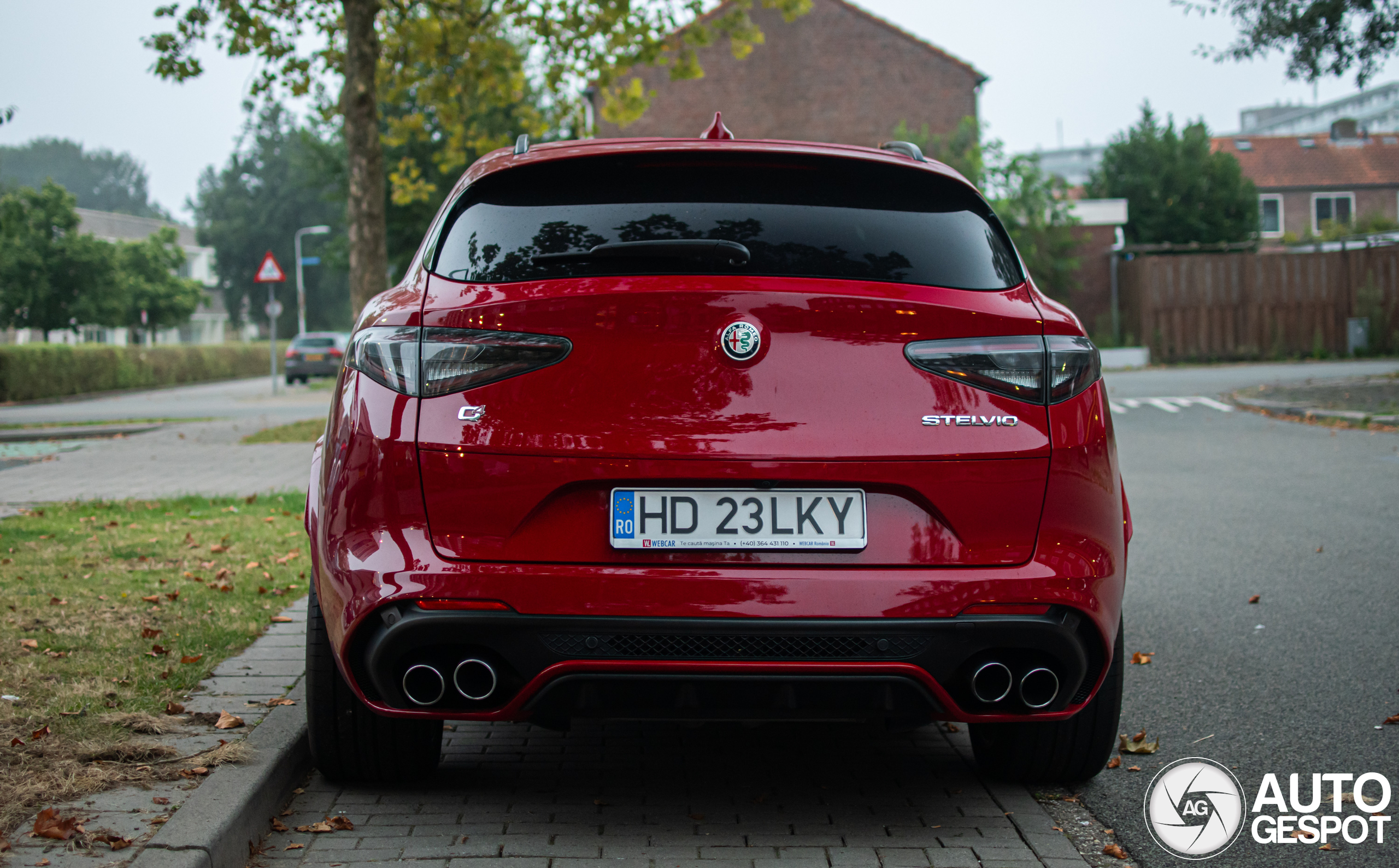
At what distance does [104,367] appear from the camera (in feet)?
120

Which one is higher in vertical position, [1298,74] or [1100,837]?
[1298,74]

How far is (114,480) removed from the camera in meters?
11.4

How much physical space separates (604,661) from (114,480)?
9835 millimetres

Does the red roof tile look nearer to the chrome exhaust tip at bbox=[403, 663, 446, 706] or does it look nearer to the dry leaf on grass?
the dry leaf on grass

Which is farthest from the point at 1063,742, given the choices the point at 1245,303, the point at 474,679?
the point at 1245,303

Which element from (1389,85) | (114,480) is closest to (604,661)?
(114,480)

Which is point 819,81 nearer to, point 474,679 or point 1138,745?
point 1138,745

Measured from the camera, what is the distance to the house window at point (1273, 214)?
60812 millimetres

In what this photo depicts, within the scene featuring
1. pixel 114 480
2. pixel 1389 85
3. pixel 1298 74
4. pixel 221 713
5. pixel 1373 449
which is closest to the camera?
pixel 221 713

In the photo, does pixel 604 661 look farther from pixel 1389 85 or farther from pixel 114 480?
pixel 1389 85

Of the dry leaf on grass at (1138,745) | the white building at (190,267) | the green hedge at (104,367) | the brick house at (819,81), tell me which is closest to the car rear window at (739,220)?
the dry leaf on grass at (1138,745)

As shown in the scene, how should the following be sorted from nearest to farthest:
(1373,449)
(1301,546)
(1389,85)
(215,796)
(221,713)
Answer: (215,796), (221,713), (1301,546), (1373,449), (1389,85)

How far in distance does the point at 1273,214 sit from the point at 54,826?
2603 inches

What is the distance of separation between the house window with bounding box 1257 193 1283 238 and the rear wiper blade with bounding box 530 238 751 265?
63871 mm
